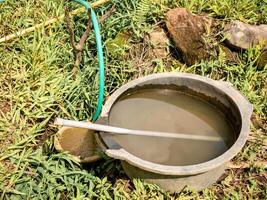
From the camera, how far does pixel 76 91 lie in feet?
11.4

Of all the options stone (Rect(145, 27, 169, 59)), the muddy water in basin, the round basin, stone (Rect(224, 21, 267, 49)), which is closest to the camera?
the round basin

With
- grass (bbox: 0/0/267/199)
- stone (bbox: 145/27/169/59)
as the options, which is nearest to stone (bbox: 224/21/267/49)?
grass (bbox: 0/0/267/199)

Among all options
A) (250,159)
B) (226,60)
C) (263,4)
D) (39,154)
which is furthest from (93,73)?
(263,4)

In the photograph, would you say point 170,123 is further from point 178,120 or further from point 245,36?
point 245,36

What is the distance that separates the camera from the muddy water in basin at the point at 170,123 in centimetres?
292

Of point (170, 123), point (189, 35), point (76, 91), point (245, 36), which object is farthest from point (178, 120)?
point (245, 36)

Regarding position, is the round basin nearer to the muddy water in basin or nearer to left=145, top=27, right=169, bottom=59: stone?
the muddy water in basin

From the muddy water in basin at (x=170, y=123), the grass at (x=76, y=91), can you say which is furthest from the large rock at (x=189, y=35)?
the muddy water in basin at (x=170, y=123)

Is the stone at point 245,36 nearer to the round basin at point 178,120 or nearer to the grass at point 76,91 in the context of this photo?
the grass at point 76,91

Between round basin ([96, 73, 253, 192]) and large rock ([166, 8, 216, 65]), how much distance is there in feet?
2.24

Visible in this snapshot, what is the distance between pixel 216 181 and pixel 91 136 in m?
0.91

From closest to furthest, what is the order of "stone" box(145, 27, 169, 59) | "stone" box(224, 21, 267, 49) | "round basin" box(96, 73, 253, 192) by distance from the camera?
"round basin" box(96, 73, 253, 192)
"stone" box(224, 21, 267, 49)
"stone" box(145, 27, 169, 59)

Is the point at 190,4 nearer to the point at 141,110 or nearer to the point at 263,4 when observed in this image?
the point at 263,4

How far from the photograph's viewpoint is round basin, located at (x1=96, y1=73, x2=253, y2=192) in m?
2.81
